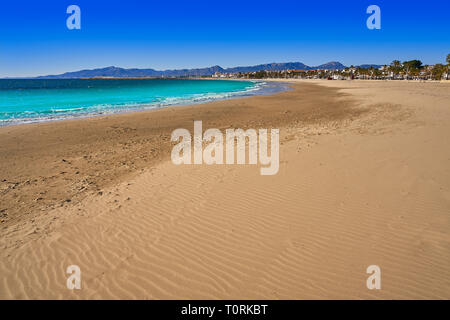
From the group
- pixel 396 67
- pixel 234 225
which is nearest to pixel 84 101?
pixel 234 225

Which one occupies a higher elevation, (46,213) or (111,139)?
(111,139)

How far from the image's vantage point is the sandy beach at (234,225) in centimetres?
363

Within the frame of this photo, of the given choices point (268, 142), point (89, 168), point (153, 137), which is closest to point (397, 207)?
point (268, 142)

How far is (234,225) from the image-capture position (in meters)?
5.07

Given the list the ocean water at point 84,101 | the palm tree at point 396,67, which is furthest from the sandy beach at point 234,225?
the palm tree at point 396,67

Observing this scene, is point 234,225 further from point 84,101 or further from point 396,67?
point 396,67

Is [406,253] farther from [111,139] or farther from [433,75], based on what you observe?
[433,75]

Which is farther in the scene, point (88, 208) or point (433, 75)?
point (433, 75)

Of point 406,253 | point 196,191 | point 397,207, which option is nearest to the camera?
point 406,253

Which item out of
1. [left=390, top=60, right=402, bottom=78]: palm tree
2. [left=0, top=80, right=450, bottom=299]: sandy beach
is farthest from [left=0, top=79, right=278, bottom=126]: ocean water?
[left=390, top=60, right=402, bottom=78]: palm tree

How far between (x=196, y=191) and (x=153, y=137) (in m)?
7.44

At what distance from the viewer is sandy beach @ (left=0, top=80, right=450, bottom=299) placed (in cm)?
363

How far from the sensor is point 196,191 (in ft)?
21.7

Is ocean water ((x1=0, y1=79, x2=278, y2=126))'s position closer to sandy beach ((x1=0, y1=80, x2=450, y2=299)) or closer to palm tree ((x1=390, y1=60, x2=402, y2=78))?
sandy beach ((x1=0, y1=80, x2=450, y2=299))
